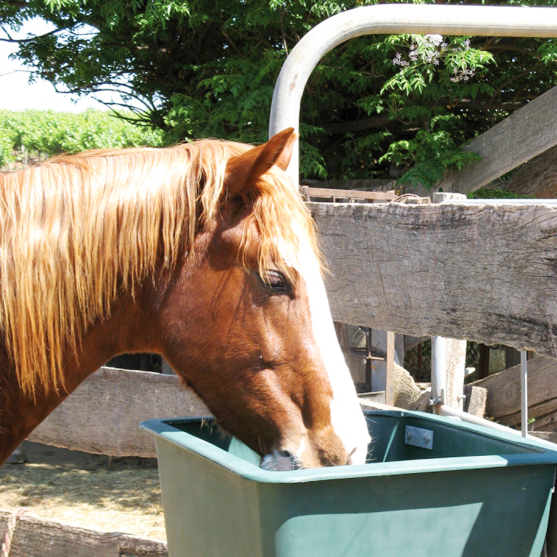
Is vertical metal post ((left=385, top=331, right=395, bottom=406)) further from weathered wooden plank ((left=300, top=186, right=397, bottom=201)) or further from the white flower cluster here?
the white flower cluster

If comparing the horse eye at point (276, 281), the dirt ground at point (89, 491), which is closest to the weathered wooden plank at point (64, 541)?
the dirt ground at point (89, 491)

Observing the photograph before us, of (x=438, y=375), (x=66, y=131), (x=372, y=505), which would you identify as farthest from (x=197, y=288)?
(x=66, y=131)

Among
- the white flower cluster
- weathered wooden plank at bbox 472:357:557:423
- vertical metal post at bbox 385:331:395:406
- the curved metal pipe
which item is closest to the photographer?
the curved metal pipe

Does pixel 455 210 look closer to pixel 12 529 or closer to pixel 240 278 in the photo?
pixel 240 278

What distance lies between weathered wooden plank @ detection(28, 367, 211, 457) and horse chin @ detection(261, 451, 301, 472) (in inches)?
68.6

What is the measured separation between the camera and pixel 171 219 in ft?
4.75

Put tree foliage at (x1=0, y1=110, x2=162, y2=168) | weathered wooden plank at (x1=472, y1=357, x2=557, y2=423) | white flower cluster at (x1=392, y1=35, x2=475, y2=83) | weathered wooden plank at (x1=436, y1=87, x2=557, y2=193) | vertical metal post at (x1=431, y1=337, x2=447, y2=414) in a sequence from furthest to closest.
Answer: tree foliage at (x1=0, y1=110, x2=162, y2=168) → white flower cluster at (x1=392, y1=35, x2=475, y2=83) → weathered wooden plank at (x1=436, y1=87, x2=557, y2=193) → weathered wooden plank at (x1=472, y1=357, x2=557, y2=423) → vertical metal post at (x1=431, y1=337, x2=447, y2=414)

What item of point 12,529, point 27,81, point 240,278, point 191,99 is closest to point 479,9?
point 240,278

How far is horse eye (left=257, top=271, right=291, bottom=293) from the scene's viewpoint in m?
1.42

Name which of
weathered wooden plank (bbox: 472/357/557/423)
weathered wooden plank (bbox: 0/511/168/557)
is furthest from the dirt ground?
Answer: weathered wooden plank (bbox: 472/357/557/423)

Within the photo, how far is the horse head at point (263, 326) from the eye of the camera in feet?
4.63

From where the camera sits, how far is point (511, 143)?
4777 millimetres

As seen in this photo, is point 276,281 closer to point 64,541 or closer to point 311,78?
point 64,541

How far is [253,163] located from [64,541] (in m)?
2.14
